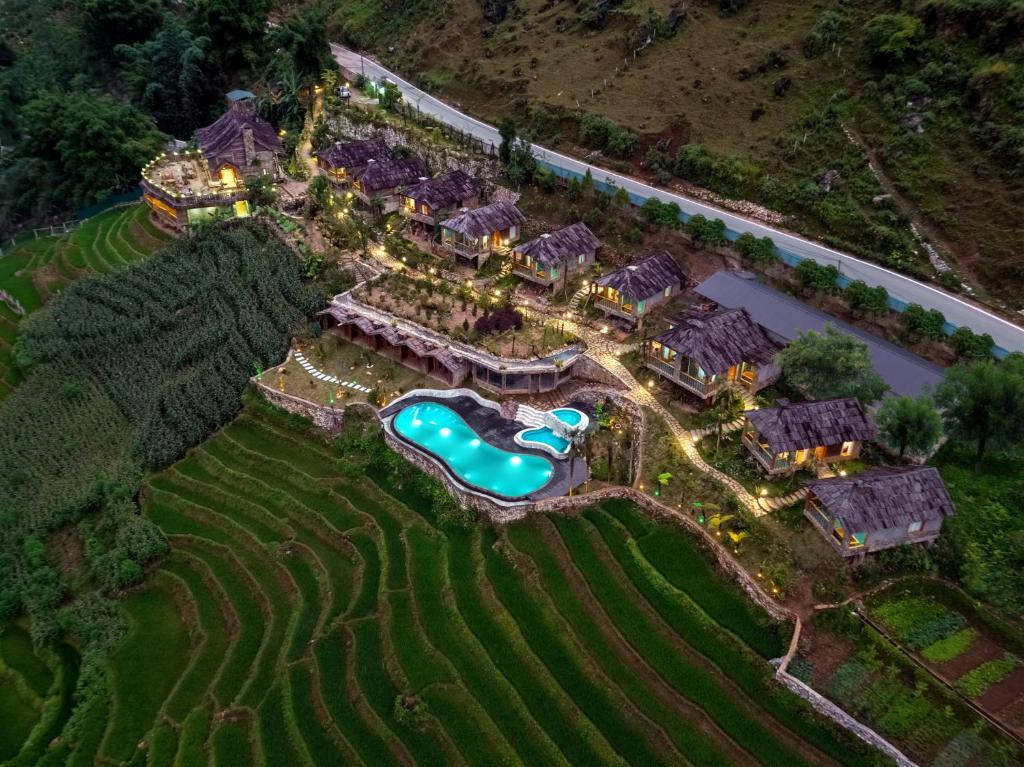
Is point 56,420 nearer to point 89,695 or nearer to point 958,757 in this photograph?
point 89,695

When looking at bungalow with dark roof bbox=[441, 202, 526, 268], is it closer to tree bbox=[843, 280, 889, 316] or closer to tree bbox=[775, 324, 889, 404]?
tree bbox=[843, 280, 889, 316]

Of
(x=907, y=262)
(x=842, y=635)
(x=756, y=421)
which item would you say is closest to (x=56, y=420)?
(x=756, y=421)

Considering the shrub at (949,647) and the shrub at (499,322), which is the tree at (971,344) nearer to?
the shrub at (949,647)

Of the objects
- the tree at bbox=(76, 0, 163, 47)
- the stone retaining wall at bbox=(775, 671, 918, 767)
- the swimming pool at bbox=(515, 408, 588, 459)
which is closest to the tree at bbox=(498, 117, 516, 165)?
the swimming pool at bbox=(515, 408, 588, 459)

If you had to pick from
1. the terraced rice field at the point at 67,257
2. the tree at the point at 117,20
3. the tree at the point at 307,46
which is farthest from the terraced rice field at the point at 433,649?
the tree at the point at 117,20

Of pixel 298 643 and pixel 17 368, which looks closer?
pixel 298 643

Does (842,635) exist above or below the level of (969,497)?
below

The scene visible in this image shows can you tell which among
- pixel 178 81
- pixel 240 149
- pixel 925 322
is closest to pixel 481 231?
pixel 240 149
